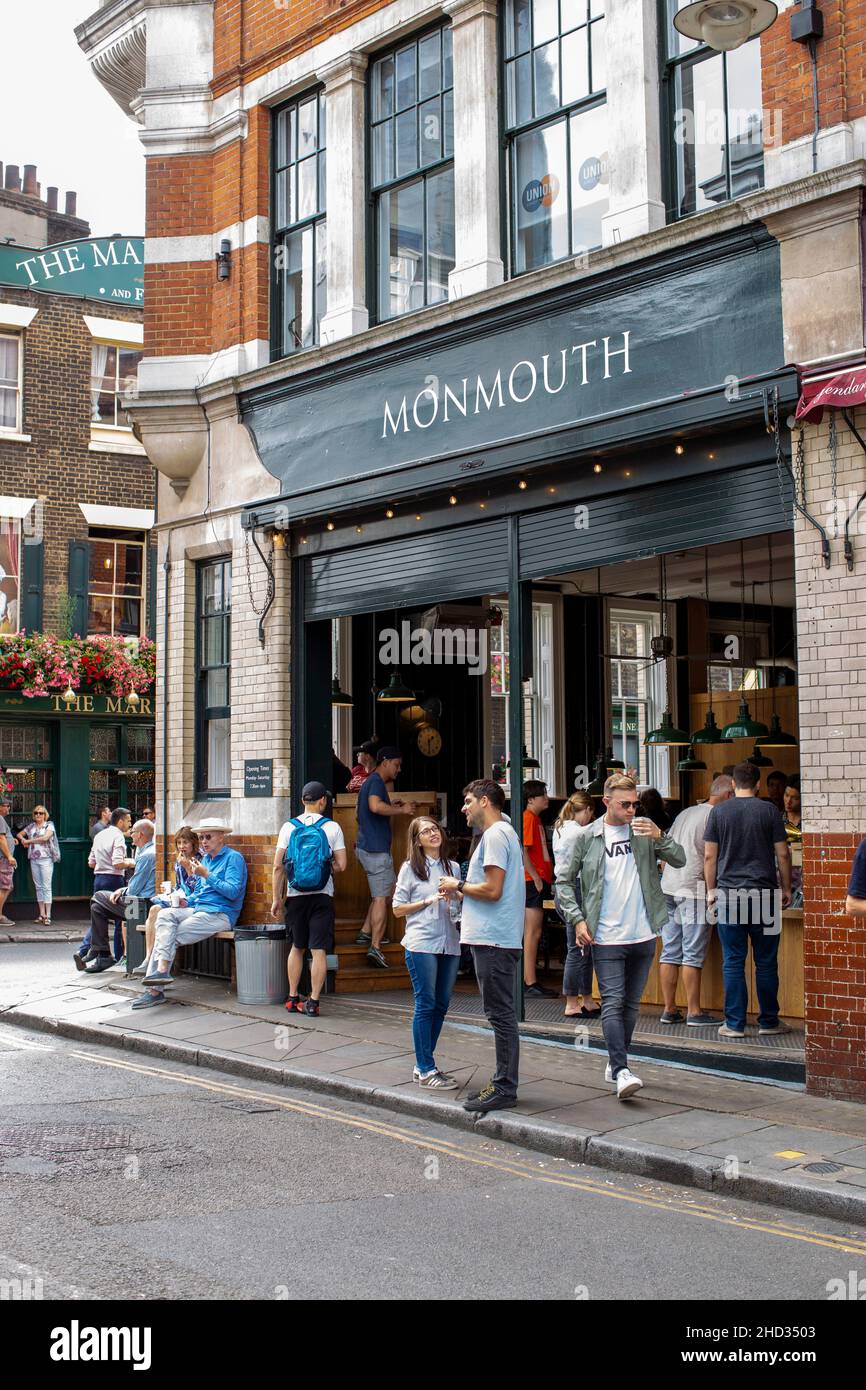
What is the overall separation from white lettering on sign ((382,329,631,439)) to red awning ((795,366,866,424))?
A: 1.89 metres

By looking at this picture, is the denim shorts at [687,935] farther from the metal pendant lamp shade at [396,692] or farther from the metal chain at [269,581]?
the metal pendant lamp shade at [396,692]

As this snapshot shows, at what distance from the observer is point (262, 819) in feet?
44.3

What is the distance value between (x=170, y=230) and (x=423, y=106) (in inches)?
132

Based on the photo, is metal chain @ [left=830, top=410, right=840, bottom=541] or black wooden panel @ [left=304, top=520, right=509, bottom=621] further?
black wooden panel @ [left=304, top=520, right=509, bottom=621]

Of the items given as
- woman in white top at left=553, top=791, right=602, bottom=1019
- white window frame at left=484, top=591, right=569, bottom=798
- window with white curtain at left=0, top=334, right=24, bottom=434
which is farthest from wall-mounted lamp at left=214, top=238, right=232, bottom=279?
window with white curtain at left=0, top=334, right=24, bottom=434

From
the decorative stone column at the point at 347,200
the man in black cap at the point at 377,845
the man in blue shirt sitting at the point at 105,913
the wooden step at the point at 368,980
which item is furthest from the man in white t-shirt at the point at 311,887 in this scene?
the decorative stone column at the point at 347,200

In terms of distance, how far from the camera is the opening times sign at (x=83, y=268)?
81.8 feet

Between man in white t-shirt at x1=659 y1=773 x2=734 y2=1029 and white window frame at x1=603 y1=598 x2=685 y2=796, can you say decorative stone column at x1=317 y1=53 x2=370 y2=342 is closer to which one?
man in white t-shirt at x1=659 y1=773 x2=734 y2=1029

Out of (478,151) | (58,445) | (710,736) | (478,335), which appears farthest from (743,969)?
(58,445)

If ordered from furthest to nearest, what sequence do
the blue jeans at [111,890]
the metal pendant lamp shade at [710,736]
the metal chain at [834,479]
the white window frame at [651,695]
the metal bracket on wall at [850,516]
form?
the white window frame at [651,695]
the metal pendant lamp shade at [710,736]
the blue jeans at [111,890]
the metal chain at [834,479]
the metal bracket on wall at [850,516]

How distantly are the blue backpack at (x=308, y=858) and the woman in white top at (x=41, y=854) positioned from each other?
11.7 metres

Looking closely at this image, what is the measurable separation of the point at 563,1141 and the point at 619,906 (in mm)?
1484

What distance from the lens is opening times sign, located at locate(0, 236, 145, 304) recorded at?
24.9 meters

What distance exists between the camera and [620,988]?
857 cm
